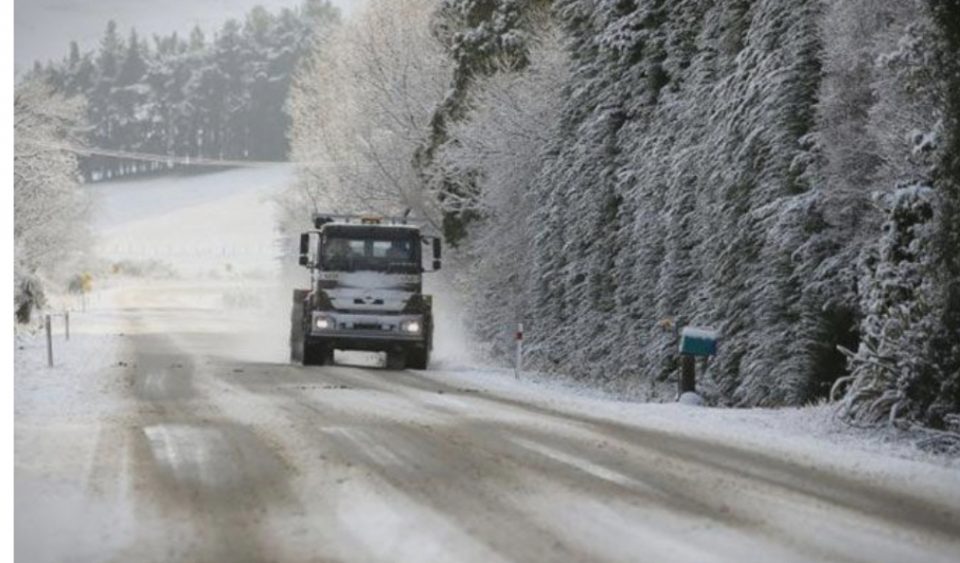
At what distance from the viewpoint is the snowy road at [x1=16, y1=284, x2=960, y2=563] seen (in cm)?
676

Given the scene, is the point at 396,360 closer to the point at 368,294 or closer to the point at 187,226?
the point at 368,294

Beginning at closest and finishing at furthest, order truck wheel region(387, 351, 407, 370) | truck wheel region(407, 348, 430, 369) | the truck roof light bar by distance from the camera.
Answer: truck wheel region(407, 348, 430, 369) → truck wheel region(387, 351, 407, 370) → the truck roof light bar

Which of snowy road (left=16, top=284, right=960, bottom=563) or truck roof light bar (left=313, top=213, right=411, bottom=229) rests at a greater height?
truck roof light bar (left=313, top=213, right=411, bottom=229)

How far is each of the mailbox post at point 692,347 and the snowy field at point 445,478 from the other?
46.8 inches

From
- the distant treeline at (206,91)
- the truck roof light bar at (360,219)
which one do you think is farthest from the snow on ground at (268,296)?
the distant treeline at (206,91)

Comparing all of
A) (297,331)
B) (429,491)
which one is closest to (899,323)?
(429,491)

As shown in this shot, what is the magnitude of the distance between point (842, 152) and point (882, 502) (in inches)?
296

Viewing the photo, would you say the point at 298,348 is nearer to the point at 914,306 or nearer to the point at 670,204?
the point at 670,204

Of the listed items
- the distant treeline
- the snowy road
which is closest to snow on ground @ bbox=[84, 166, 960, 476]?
the snowy road

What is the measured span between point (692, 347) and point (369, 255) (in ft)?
27.4

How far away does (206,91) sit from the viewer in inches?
3024

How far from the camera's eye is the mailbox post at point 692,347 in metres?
15.5

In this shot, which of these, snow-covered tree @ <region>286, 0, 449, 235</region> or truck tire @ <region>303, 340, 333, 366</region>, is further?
snow-covered tree @ <region>286, 0, 449, 235</region>

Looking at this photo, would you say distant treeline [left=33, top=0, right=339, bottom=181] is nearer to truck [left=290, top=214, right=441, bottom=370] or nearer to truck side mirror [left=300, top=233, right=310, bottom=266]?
truck [left=290, top=214, right=441, bottom=370]
